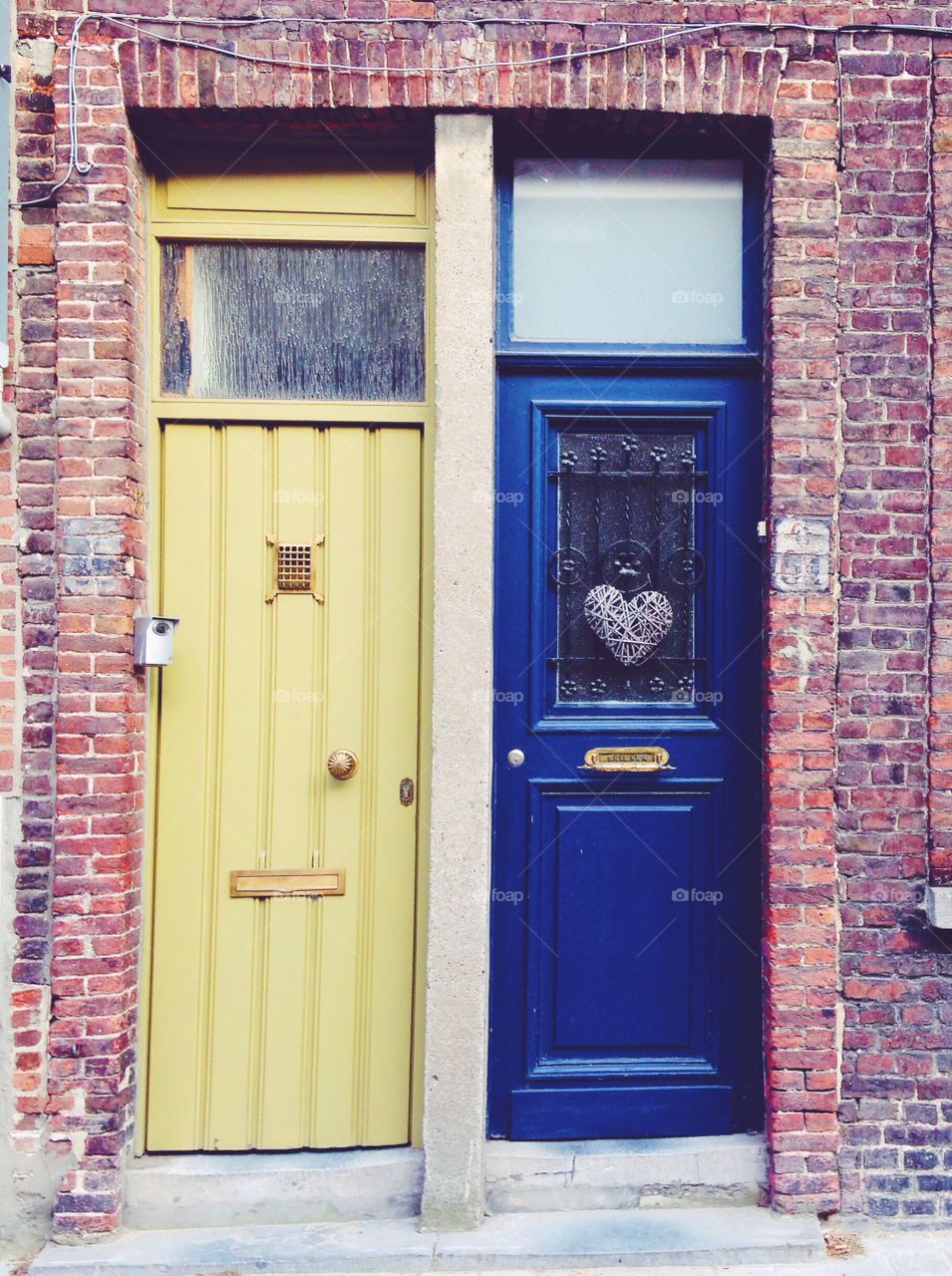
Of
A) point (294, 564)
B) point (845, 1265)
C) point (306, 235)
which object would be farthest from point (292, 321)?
point (845, 1265)

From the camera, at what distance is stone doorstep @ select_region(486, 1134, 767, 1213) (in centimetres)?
372

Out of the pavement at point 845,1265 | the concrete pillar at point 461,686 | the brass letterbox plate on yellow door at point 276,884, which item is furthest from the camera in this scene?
the brass letterbox plate on yellow door at point 276,884

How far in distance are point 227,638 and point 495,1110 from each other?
2051 mm

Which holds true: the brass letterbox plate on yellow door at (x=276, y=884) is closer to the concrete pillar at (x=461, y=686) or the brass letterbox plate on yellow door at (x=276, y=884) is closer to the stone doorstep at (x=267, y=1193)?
the concrete pillar at (x=461, y=686)

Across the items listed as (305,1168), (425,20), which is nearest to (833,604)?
(425,20)

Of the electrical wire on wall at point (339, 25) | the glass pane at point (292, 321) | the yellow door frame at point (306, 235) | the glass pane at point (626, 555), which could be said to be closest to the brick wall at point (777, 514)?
the electrical wire on wall at point (339, 25)

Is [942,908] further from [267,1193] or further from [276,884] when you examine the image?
[267,1193]

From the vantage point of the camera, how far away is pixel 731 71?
3693 millimetres

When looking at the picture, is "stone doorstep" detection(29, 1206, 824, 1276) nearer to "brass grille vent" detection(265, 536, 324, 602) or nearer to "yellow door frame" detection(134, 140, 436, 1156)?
"yellow door frame" detection(134, 140, 436, 1156)

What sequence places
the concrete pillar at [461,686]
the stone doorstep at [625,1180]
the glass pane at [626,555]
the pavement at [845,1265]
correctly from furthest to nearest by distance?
1. the glass pane at [626,555]
2. the stone doorstep at [625,1180]
3. the concrete pillar at [461,686]
4. the pavement at [845,1265]

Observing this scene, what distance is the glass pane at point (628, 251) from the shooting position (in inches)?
155

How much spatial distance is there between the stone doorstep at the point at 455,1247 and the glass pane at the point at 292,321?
3035mm

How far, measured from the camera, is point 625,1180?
3729mm

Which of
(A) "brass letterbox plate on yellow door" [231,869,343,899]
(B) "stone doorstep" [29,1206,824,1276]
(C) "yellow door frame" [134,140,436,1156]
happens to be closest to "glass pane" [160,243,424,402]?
(C) "yellow door frame" [134,140,436,1156]
